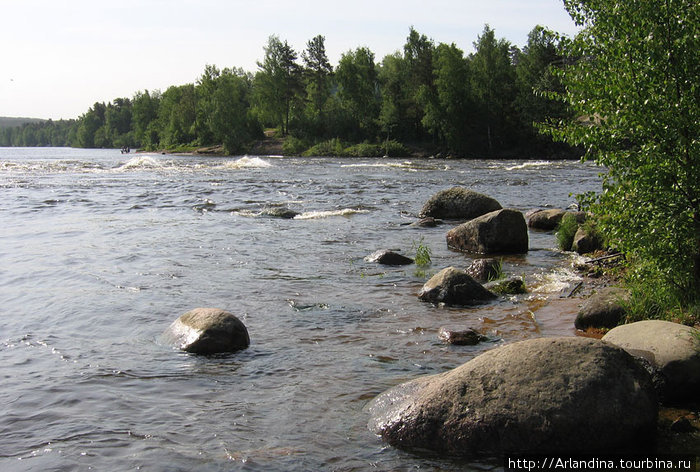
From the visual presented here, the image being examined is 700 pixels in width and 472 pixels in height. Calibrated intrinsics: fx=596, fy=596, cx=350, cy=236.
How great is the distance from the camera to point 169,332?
897 cm

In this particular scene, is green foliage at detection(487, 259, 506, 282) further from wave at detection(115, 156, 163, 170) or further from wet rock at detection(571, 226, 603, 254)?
wave at detection(115, 156, 163, 170)

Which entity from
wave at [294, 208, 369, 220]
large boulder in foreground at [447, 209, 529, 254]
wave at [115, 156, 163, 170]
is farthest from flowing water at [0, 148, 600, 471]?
wave at [115, 156, 163, 170]

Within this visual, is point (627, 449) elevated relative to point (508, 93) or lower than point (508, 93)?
lower

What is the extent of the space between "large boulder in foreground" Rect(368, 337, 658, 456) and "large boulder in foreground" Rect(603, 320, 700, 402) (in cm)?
76

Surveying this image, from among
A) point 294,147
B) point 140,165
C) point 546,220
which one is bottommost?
point 546,220

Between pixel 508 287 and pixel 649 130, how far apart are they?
4501 mm

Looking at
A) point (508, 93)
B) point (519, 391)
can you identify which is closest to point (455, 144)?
point (508, 93)

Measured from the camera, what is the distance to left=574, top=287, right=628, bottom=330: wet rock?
8578 millimetres

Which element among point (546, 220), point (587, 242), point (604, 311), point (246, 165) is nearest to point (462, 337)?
point (604, 311)

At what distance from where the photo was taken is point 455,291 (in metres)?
10.7

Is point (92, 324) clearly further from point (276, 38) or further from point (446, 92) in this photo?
point (276, 38)

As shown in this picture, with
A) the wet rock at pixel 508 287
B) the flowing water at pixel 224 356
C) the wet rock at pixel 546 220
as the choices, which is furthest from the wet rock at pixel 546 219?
the wet rock at pixel 508 287

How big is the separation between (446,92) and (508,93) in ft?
35.2

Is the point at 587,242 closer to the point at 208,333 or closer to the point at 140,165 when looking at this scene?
the point at 208,333
